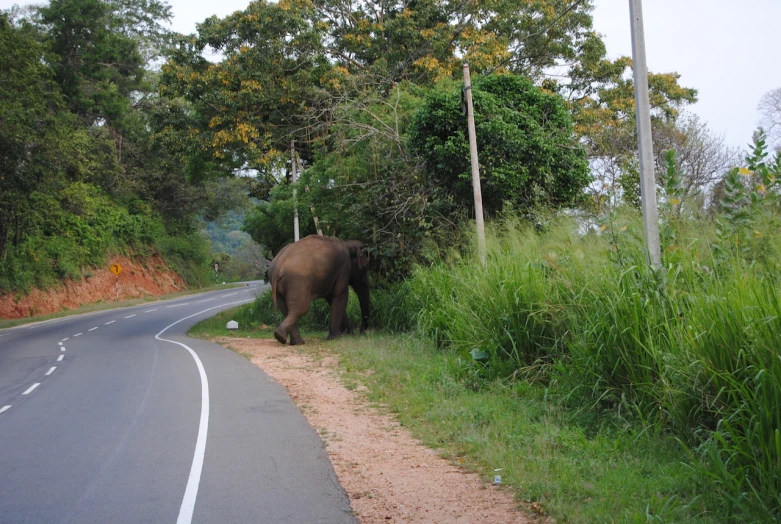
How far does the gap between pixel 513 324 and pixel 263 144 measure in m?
17.1

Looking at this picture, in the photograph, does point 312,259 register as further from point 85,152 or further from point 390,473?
point 85,152

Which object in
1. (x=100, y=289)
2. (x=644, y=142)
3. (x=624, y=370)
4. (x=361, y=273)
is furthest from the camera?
(x=100, y=289)

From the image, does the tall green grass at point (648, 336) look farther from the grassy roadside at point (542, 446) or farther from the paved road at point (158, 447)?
the paved road at point (158, 447)

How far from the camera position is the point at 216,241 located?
11456 centimetres

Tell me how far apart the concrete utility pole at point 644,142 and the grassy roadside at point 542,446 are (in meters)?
2.04

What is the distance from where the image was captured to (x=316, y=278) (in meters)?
17.8

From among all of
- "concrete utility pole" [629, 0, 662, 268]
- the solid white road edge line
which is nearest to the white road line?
the solid white road edge line

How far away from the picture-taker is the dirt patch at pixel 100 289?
112 ft

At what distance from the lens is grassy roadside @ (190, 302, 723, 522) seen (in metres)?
5.29

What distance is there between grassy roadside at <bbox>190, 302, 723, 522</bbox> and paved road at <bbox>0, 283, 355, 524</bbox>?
1385 millimetres

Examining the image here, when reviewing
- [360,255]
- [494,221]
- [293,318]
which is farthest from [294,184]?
[494,221]

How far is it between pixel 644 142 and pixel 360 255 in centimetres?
1137

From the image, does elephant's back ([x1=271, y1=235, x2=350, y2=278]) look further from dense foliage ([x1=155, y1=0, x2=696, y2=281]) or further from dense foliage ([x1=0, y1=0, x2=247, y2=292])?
dense foliage ([x1=0, y1=0, x2=247, y2=292])

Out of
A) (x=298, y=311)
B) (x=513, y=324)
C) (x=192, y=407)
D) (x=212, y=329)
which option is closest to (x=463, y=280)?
(x=513, y=324)
